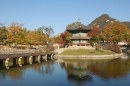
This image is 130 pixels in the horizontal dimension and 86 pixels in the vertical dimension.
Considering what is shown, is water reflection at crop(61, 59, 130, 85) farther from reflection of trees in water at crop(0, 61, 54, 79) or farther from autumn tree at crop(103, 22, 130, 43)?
autumn tree at crop(103, 22, 130, 43)

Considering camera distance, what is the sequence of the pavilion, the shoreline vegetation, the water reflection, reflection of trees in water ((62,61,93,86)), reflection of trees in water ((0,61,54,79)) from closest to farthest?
reflection of trees in water ((62,61,93,86)), the water reflection, reflection of trees in water ((0,61,54,79)), the shoreline vegetation, the pavilion

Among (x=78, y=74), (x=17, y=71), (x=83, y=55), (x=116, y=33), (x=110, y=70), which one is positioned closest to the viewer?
(x=78, y=74)

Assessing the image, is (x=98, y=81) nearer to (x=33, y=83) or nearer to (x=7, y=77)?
(x=33, y=83)

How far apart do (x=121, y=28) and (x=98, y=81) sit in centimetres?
6650

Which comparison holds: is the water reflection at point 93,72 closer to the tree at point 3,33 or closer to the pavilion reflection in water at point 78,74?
the pavilion reflection in water at point 78,74

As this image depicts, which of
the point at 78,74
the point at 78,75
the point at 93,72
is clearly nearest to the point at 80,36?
the point at 93,72

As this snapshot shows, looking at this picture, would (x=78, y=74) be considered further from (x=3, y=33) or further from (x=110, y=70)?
(x=3, y=33)

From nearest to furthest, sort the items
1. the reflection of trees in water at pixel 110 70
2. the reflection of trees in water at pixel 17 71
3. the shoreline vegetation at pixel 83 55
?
the reflection of trees in water at pixel 17 71
the reflection of trees in water at pixel 110 70
the shoreline vegetation at pixel 83 55

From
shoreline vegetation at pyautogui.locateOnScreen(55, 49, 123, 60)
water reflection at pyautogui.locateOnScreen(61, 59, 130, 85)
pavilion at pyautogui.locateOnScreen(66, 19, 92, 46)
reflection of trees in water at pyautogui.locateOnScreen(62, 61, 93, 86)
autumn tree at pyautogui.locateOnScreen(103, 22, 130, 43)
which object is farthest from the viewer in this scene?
autumn tree at pyautogui.locateOnScreen(103, 22, 130, 43)

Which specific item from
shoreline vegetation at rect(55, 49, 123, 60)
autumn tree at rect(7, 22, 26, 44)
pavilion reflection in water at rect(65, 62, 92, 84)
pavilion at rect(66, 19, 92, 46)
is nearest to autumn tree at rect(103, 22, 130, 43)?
pavilion at rect(66, 19, 92, 46)

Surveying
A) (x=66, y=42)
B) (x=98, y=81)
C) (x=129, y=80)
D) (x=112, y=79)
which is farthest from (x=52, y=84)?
(x=66, y=42)

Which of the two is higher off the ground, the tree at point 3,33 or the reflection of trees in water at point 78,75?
the tree at point 3,33

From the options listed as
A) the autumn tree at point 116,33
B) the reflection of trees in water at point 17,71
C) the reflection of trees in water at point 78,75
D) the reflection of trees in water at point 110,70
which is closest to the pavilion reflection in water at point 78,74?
the reflection of trees in water at point 78,75

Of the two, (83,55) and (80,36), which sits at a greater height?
(80,36)
